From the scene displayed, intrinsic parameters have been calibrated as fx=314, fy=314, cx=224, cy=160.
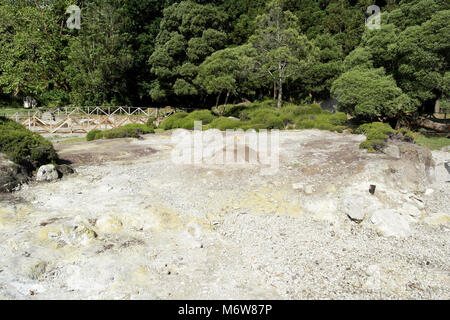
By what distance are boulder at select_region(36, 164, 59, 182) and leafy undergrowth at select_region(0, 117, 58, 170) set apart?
0.82m

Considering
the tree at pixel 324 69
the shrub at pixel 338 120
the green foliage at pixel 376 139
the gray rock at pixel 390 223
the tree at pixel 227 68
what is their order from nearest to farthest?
the gray rock at pixel 390 223 < the green foliage at pixel 376 139 < the shrub at pixel 338 120 < the tree at pixel 227 68 < the tree at pixel 324 69

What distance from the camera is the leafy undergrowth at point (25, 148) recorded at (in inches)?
416

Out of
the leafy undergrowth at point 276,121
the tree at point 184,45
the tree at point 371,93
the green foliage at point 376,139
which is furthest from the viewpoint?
the tree at point 184,45

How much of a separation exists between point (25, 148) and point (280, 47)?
1958 cm

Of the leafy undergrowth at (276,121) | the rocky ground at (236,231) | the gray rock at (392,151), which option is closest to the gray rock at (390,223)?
the rocky ground at (236,231)

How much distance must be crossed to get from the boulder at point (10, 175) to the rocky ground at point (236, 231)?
36 cm

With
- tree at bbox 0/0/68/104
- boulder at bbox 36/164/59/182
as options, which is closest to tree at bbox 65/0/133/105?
tree at bbox 0/0/68/104

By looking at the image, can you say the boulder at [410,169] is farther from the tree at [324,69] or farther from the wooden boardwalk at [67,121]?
the wooden boardwalk at [67,121]

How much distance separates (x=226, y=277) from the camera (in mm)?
5875

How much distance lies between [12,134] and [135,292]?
8.70 meters

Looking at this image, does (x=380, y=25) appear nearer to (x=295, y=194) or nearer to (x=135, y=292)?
(x=295, y=194)

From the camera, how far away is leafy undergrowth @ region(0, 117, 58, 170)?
34.7 ft

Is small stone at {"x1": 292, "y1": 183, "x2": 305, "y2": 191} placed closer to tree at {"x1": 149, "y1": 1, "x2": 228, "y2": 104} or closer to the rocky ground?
the rocky ground
